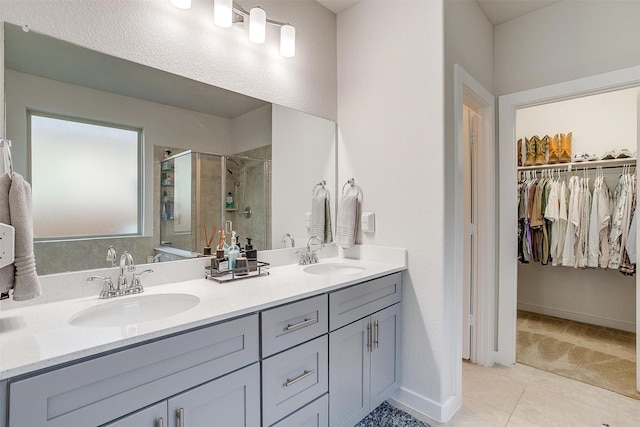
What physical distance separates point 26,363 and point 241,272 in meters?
0.94

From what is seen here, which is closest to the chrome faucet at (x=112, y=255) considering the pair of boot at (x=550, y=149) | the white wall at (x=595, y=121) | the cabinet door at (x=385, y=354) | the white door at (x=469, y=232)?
the cabinet door at (x=385, y=354)

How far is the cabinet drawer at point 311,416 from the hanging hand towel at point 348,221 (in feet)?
3.34

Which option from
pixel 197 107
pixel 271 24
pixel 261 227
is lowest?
Answer: pixel 261 227

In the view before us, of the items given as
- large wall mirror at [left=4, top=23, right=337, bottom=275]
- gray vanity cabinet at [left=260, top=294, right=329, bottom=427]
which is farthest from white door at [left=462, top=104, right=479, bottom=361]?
gray vanity cabinet at [left=260, top=294, right=329, bottom=427]

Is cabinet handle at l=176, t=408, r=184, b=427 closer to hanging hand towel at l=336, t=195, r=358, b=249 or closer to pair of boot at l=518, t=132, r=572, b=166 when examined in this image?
hanging hand towel at l=336, t=195, r=358, b=249

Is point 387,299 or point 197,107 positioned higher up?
point 197,107

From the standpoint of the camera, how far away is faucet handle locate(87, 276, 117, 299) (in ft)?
4.12

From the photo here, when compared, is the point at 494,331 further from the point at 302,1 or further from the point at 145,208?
the point at 302,1

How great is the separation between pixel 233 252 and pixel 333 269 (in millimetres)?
722

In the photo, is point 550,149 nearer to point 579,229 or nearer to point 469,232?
point 579,229

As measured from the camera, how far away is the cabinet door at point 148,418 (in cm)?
87

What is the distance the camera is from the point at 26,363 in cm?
72

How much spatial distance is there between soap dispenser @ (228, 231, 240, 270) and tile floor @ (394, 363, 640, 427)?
1.38 meters

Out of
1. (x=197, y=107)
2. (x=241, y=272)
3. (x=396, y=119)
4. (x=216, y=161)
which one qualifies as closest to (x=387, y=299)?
(x=241, y=272)
